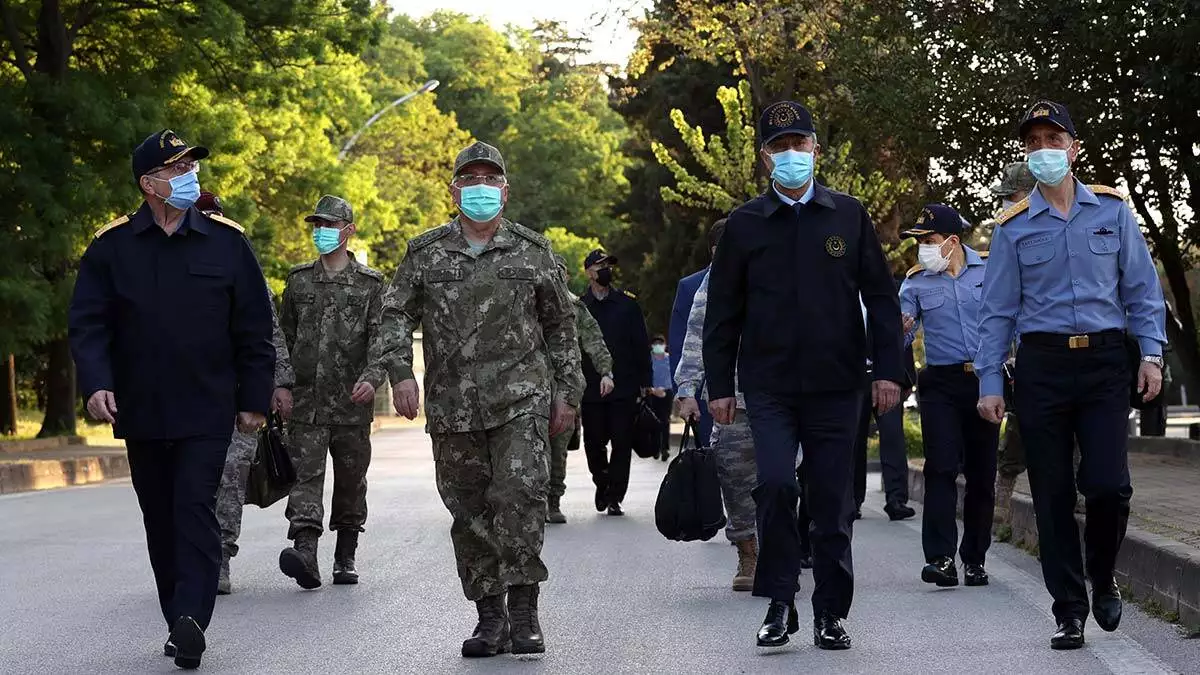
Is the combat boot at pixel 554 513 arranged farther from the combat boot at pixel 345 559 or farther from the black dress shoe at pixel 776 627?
the black dress shoe at pixel 776 627

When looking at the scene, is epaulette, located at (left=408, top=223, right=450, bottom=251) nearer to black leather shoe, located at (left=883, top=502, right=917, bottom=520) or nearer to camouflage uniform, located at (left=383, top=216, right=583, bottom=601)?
camouflage uniform, located at (left=383, top=216, right=583, bottom=601)

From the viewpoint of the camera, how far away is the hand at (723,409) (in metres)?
8.52

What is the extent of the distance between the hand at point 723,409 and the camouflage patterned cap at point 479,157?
1.31 m

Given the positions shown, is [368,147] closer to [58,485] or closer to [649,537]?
[58,485]

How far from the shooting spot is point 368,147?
6962 centimetres

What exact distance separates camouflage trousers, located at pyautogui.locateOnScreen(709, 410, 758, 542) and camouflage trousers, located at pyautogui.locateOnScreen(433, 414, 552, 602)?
2581 mm

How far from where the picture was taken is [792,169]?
8.34 meters

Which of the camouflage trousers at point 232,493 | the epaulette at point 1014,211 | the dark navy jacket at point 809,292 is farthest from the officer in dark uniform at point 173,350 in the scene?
the epaulette at point 1014,211

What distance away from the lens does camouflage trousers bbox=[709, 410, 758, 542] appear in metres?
10.9

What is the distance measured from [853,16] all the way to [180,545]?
15814 millimetres

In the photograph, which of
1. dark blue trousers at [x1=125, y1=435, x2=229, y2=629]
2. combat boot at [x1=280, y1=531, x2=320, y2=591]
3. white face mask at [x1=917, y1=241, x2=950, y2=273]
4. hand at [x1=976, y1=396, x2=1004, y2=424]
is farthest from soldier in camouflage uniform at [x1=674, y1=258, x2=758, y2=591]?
dark blue trousers at [x1=125, y1=435, x2=229, y2=629]

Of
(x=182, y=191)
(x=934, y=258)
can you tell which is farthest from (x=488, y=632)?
(x=934, y=258)

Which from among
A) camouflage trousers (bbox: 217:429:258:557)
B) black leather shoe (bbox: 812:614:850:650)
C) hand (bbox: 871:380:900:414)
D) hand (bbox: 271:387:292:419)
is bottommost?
black leather shoe (bbox: 812:614:850:650)

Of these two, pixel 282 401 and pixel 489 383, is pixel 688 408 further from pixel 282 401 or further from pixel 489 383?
pixel 489 383
